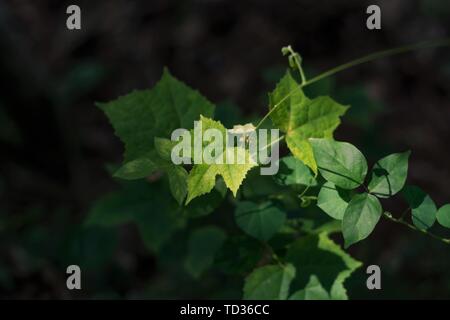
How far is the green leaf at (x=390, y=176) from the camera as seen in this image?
1576 mm

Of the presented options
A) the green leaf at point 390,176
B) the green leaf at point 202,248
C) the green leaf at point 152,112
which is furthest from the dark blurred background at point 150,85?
the green leaf at point 390,176

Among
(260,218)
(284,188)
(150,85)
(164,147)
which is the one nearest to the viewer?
(164,147)

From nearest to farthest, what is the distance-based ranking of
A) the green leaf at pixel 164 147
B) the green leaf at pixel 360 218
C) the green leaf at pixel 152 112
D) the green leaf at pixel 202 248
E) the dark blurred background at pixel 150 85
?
the green leaf at pixel 360 218
the green leaf at pixel 164 147
the green leaf at pixel 152 112
the green leaf at pixel 202 248
the dark blurred background at pixel 150 85

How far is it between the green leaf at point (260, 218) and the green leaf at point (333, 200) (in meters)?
0.27

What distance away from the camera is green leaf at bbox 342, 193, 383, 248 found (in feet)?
4.98

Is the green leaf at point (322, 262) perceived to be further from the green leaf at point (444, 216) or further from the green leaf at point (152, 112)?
the green leaf at point (152, 112)

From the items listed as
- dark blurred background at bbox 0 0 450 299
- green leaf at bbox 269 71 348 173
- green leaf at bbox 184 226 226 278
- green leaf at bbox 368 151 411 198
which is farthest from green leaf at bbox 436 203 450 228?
dark blurred background at bbox 0 0 450 299

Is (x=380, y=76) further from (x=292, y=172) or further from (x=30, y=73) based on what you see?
(x=292, y=172)

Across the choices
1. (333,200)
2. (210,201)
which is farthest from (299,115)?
(210,201)

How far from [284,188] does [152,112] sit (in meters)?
0.64

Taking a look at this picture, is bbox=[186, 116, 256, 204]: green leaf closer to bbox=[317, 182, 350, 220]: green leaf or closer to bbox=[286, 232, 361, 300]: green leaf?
bbox=[317, 182, 350, 220]: green leaf

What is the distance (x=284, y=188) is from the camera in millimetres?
2246

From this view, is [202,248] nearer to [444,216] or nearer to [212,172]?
[212,172]
